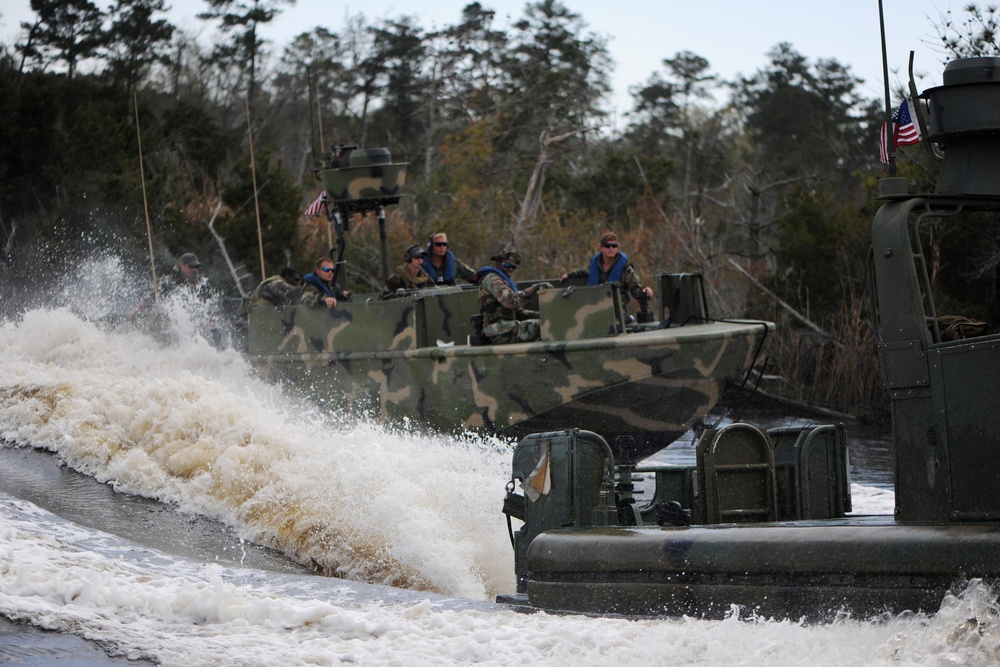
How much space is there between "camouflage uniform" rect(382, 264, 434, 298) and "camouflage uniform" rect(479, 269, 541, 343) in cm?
158

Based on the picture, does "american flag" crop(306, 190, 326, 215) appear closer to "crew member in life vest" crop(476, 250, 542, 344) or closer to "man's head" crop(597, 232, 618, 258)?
"crew member in life vest" crop(476, 250, 542, 344)

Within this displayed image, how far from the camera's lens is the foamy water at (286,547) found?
18.6ft

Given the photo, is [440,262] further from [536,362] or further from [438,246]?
[536,362]

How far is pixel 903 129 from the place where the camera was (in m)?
6.83

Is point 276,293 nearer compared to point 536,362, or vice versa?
point 536,362

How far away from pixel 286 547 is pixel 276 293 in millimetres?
6233

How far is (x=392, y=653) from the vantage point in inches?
238

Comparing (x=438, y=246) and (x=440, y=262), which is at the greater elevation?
(x=438, y=246)

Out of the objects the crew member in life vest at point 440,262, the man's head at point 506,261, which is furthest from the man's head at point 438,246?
the man's head at point 506,261

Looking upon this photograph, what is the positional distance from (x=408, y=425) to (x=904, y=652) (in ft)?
28.9

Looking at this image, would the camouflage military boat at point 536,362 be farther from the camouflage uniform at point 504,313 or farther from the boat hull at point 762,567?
the boat hull at point 762,567

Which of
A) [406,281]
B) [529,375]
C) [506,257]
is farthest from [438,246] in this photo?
[529,375]

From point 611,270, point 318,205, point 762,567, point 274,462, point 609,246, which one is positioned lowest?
point 762,567

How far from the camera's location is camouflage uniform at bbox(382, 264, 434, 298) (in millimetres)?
14617
